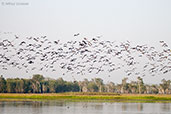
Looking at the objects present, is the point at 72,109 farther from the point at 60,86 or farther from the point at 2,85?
the point at 60,86

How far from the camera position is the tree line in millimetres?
131750

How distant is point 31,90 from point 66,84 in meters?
28.5

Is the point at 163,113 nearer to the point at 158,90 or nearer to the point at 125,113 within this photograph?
the point at 125,113

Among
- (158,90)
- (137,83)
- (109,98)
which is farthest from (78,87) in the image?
(109,98)

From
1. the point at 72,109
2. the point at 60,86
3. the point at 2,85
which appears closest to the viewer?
the point at 72,109

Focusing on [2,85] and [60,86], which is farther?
[60,86]

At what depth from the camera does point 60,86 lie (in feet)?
519

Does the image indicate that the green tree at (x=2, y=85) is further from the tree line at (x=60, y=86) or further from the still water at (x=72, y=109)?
the still water at (x=72, y=109)

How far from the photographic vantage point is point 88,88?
642 feet

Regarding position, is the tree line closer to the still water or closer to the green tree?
the green tree

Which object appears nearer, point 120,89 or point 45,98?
point 45,98

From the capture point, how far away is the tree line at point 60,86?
132m

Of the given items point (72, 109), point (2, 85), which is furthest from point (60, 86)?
point (72, 109)

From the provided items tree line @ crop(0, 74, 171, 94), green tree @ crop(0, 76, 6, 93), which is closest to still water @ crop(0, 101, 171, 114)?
tree line @ crop(0, 74, 171, 94)
